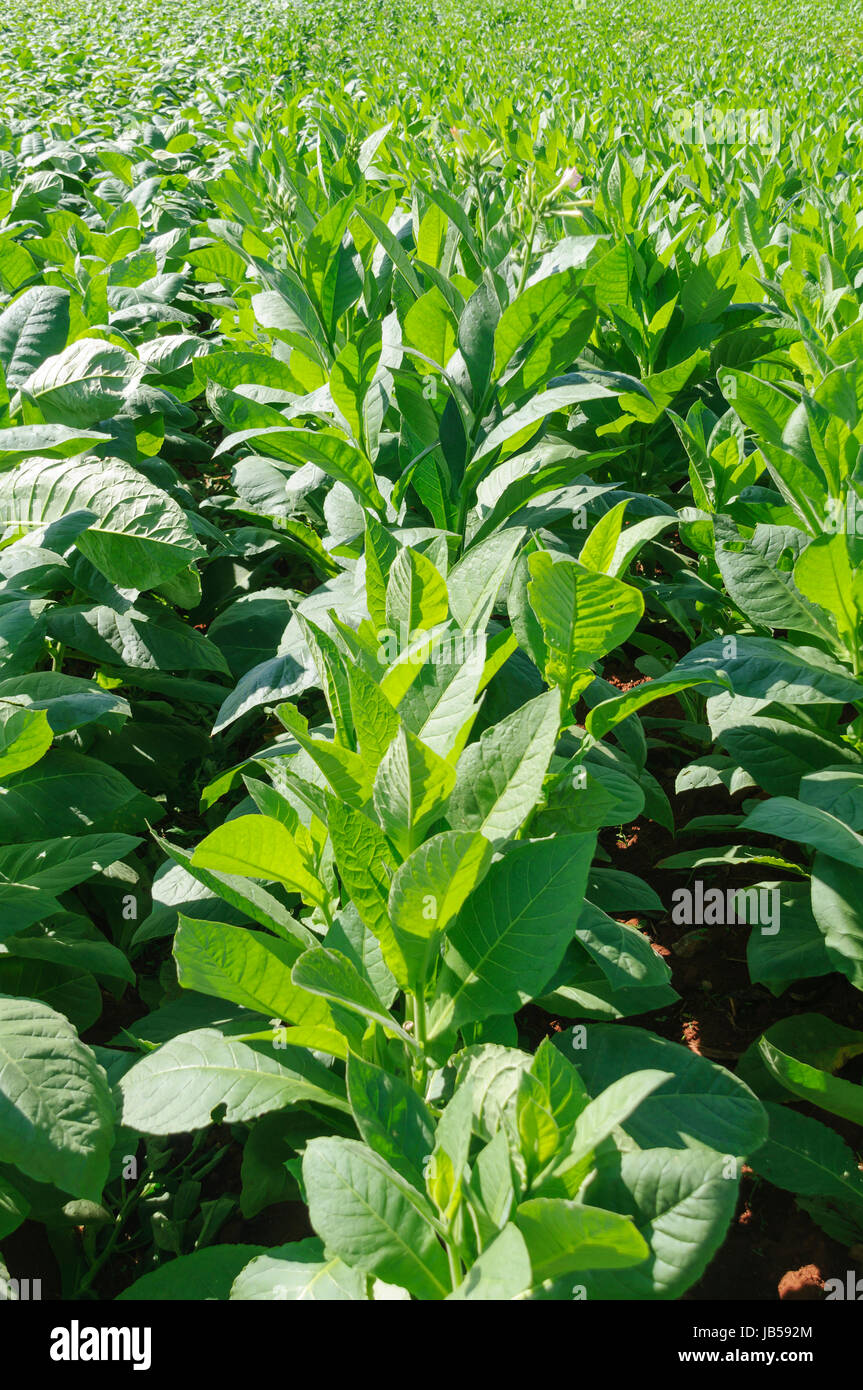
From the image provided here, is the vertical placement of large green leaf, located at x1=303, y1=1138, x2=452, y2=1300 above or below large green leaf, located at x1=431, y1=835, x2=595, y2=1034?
below

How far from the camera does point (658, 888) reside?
2.25m

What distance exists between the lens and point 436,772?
47.1 inches

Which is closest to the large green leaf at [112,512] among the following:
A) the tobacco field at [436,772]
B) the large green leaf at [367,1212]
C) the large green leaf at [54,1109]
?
the tobacco field at [436,772]

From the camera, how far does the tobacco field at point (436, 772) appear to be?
1.18 metres

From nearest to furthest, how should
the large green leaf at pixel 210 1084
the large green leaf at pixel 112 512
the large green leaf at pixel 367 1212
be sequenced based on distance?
the large green leaf at pixel 367 1212 → the large green leaf at pixel 210 1084 → the large green leaf at pixel 112 512

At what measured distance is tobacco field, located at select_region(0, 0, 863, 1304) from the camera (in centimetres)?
118

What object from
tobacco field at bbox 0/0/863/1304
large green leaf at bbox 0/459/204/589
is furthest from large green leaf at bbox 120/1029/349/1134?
large green leaf at bbox 0/459/204/589

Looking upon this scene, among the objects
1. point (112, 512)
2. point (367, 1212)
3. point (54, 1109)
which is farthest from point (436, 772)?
point (112, 512)

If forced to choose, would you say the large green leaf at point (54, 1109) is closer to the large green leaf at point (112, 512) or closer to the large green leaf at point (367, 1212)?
the large green leaf at point (367, 1212)

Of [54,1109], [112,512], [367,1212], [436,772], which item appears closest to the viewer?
[367,1212]

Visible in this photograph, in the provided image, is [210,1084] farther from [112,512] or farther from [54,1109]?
[112,512]

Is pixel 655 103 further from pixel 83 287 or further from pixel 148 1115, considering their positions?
pixel 148 1115

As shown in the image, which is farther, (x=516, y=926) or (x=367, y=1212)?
(x=516, y=926)

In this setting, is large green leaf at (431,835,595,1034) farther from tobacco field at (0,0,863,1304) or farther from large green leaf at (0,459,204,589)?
large green leaf at (0,459,204,589)
